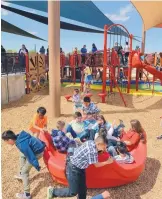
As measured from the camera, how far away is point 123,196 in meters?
3.85

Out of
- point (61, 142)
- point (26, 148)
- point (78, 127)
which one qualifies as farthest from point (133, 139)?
point (26, 148)

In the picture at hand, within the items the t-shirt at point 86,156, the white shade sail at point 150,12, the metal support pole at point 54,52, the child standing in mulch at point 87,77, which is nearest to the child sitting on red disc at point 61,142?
the t-shirt at point 86,156

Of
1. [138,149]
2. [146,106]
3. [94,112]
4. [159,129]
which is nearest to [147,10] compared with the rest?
[146,106]

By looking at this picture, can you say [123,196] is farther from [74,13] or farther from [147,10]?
[74,13]

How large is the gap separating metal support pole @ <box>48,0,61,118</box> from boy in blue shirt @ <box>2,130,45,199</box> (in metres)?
4.28

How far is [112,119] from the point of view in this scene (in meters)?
7.89

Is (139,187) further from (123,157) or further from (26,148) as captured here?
(26,148)

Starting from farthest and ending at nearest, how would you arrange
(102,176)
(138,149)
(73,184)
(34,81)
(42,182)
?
(34,81)
(138,149)
(42,182)
(102,176)
(73,184)

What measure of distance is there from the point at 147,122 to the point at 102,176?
165 inches

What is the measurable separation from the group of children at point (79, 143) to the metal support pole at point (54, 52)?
2.10 metres

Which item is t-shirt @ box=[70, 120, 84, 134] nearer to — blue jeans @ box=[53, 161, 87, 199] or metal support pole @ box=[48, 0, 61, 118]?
blue jeans @ box=[53, 161, 87, 199]

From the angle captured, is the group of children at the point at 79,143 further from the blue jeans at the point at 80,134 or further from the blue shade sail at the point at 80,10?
the blue shade sail at the point at 80,10

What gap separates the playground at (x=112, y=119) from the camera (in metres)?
3.97

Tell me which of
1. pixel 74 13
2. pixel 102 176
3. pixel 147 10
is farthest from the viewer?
pixel 74 13
